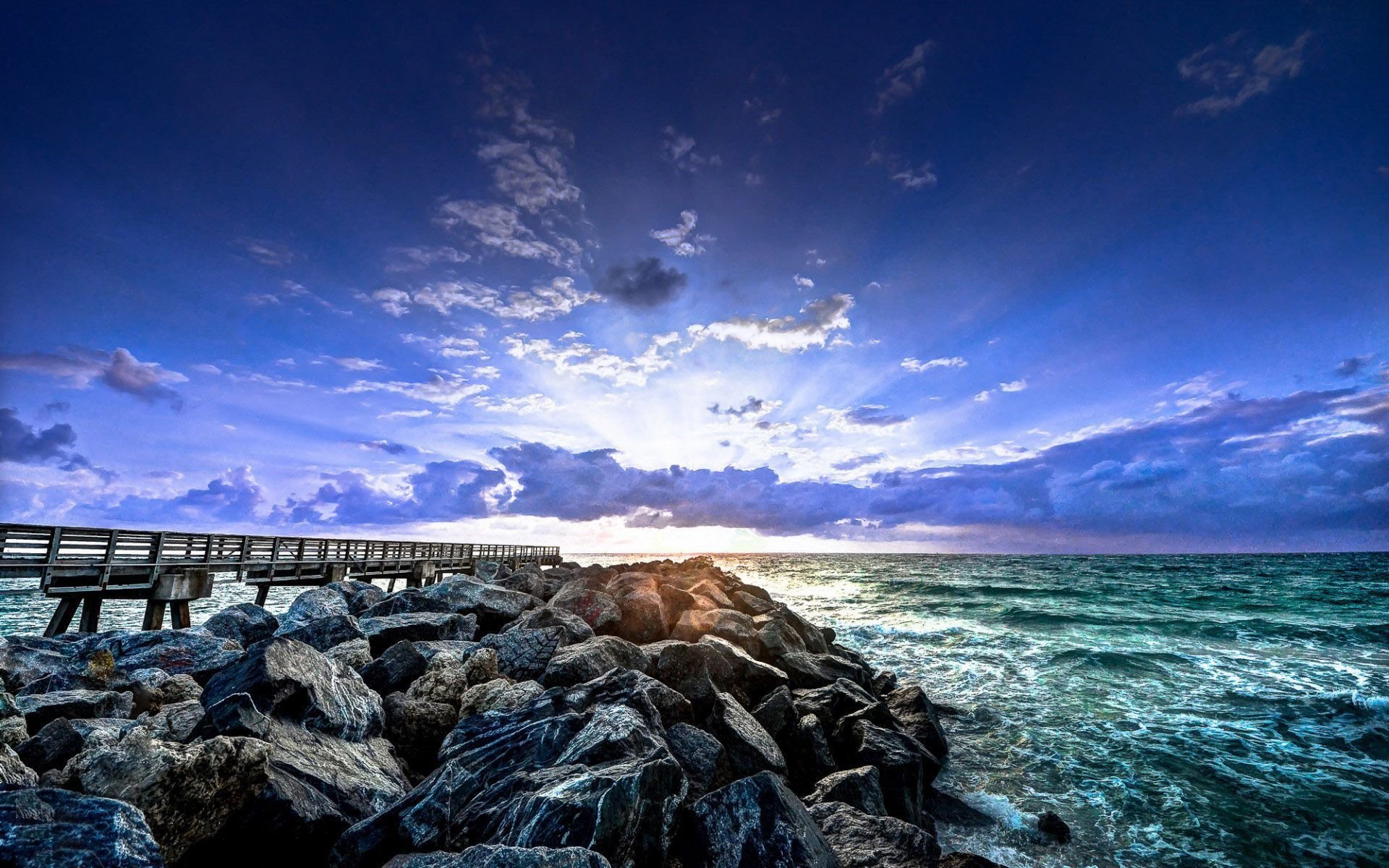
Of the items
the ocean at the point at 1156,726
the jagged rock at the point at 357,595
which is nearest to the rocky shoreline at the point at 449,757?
the ocean at the point at 1156,726

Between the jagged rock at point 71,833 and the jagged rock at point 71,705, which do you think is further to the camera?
the jagged rock at point 71,705

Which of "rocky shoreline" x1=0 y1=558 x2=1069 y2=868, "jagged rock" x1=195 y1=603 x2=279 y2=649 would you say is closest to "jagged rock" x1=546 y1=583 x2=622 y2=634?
"rocky shoreline" x1=0 y1=558 x2=1069 y2=868

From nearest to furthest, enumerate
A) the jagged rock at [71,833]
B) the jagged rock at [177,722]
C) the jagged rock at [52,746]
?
the jagged rock at [71,833], the jagged rock at [52,746], the jagged rock at [177,722]

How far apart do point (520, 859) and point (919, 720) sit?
348 inches

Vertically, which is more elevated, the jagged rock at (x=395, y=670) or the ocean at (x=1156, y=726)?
the jagged rock at (x=395, y=670)

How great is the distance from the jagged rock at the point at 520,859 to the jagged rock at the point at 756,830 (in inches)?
57.3

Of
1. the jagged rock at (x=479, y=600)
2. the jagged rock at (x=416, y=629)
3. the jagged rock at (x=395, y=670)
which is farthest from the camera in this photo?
the jagged rock at (x=479, y=600)

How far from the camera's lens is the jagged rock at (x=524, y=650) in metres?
9.02

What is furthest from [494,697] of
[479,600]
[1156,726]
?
[1156,726]

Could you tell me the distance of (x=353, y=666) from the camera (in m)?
8.46

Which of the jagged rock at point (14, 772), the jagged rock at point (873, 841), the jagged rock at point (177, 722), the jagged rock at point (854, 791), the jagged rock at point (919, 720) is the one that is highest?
the jagged rock at point (14, 772)

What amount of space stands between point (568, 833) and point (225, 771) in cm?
260

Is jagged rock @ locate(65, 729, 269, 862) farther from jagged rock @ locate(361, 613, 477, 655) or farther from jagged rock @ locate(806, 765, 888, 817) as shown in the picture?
jagged rock @ locate(361, 613, 477, 655)

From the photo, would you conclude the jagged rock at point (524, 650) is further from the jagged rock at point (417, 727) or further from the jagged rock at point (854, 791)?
the jagged rock at point (854, 791)
